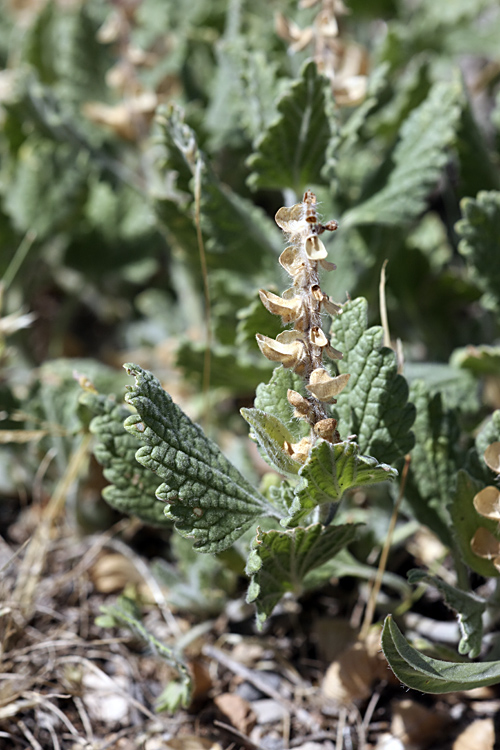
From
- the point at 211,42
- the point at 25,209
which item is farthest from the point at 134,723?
the point at 211,42

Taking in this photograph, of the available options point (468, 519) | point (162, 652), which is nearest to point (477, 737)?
point (468, 519)

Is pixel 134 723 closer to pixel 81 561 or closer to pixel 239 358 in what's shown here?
pixel 81 561

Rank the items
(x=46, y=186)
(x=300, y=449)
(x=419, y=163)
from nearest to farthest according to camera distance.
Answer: (x=300, y=449) < (x=419, y=163) < (x=46, y=186)

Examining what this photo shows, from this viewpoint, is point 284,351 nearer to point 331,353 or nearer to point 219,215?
point 331,353

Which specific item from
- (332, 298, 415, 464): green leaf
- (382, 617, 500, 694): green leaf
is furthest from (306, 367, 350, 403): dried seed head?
(382, 617, 500, 694): green leaf

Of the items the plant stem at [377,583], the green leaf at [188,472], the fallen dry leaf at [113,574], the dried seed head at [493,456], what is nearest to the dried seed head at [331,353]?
the green leaf at [188,472]

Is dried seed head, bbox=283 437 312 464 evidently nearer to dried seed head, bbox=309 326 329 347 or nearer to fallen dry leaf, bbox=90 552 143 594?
dried seed head, bbox=309 326 329 347
